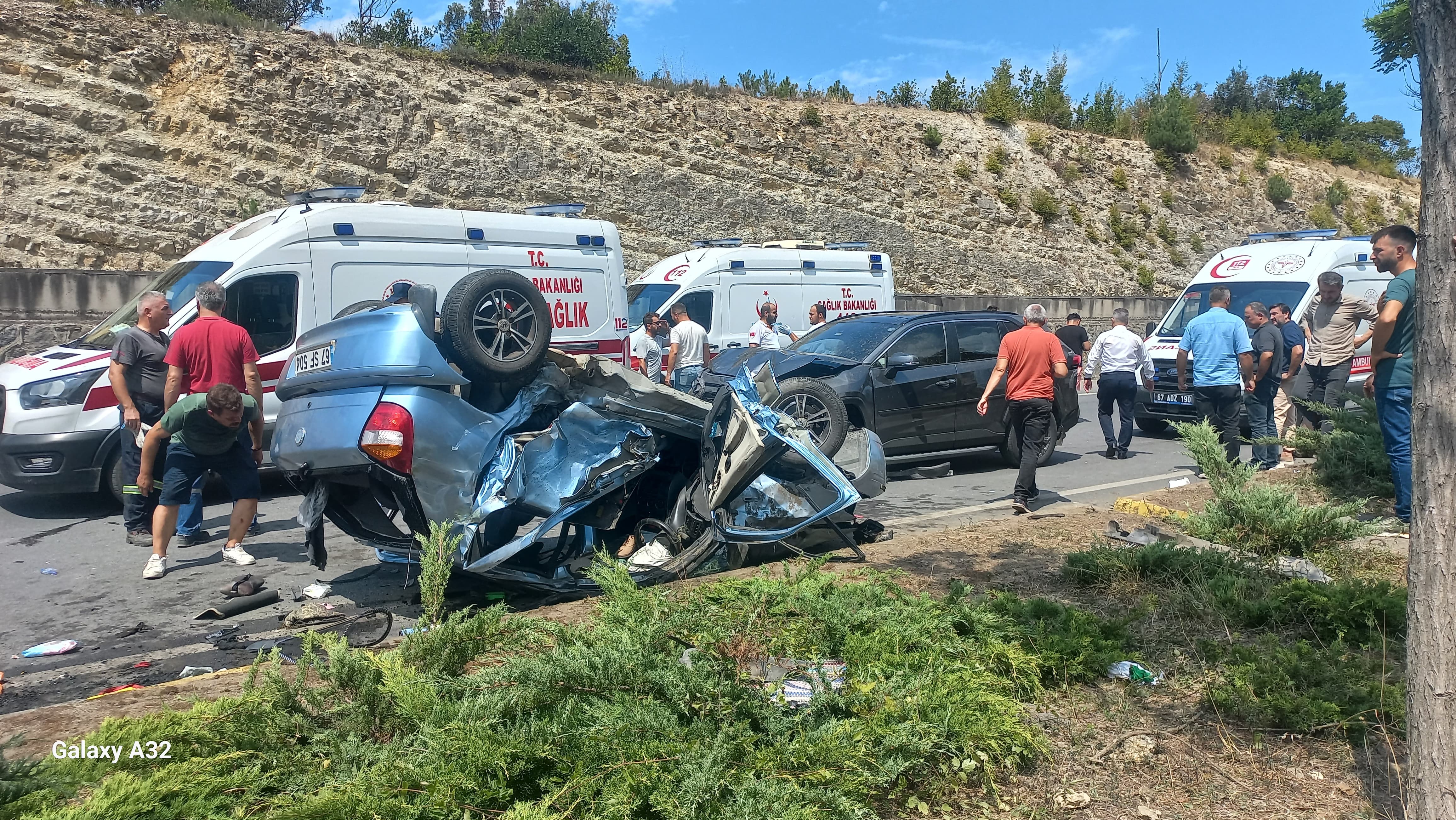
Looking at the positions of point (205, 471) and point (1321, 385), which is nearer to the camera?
point (205, 471)

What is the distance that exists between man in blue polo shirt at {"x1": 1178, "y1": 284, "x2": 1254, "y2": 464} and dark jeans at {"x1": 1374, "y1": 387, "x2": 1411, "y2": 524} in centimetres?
297

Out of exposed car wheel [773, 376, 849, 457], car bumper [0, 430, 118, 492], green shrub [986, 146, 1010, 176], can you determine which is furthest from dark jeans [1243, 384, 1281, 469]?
green shrub [986, 146, 1010, 176]

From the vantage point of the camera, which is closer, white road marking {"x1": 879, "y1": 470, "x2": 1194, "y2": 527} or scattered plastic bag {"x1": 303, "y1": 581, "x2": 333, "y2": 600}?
scattered plastic bag {"x1": 303, "y1": 581, "x2": 333, "y2": 600}

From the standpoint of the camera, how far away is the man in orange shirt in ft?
26.2

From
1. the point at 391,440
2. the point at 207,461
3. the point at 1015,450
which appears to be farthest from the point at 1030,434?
the point at 207,461

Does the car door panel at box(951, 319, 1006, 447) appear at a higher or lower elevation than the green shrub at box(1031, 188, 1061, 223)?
lower

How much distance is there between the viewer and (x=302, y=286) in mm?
9258

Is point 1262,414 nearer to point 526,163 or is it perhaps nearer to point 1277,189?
point 526,163

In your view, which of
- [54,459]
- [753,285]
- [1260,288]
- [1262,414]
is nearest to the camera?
[54,459]

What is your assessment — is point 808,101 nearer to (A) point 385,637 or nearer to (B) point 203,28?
(B) point 203,28

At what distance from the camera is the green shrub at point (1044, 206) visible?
33.2 meters

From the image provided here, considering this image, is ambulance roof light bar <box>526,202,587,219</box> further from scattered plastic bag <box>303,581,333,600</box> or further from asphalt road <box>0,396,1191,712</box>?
scattered plastic bag <box>303,581,333,600</box>

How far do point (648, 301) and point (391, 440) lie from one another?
988 cm

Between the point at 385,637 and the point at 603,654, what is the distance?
7.13 feet
